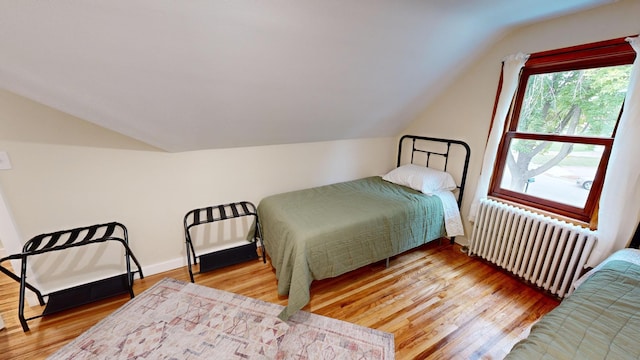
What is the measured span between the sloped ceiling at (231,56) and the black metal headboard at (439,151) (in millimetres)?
740

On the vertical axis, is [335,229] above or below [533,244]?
above

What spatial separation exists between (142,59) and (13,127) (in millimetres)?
1192

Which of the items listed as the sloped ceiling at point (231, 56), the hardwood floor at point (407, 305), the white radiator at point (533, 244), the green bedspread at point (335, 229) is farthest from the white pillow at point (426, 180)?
the sloped ceiling at point (231, 56)

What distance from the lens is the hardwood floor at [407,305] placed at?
156 centimetres

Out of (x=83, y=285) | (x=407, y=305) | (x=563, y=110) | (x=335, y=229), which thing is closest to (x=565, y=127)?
(x=563, y=110)

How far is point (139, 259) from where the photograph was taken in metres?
2.14

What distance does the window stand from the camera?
1637 millimetres

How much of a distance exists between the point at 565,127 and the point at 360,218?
1.73m

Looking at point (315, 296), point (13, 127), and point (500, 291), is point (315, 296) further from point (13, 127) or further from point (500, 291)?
point (13, 127)

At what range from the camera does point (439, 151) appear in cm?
280

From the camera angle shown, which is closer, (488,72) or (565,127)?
(565,127)

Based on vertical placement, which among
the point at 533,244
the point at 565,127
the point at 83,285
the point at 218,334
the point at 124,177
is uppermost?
the point at 565,127

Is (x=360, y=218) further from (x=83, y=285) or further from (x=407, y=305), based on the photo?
(x=83, y=285)

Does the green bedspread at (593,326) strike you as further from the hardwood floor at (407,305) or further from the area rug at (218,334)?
the area rug at (218,334)
